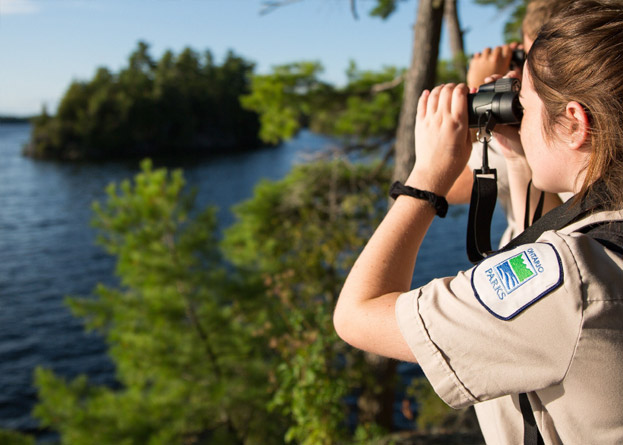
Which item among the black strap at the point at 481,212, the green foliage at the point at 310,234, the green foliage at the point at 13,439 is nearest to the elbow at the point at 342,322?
the black strap at the point at 481,212

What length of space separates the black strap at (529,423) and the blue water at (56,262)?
639 cm

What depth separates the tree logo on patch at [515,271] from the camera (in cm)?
77

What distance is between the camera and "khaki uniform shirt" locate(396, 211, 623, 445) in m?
0.73

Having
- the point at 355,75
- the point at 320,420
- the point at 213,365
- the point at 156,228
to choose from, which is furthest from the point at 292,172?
the point at 320,420

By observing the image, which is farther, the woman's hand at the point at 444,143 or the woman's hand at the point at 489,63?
the woman's hand at the point at 489,63

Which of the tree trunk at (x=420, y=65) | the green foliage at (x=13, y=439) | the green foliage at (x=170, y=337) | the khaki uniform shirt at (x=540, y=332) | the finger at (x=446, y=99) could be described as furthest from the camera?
the green foliage at (x=170, y=337)

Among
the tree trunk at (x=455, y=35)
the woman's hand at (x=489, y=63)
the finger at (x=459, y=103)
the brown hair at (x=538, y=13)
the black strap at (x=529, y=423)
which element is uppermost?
the tree trunk at (x=455, y=35)

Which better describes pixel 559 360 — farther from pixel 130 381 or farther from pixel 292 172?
pixel 292 172

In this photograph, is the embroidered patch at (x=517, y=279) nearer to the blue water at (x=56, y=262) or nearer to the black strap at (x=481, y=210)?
the black strap at (x=481, y=210)

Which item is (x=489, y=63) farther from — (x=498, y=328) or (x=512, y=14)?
(x=512, y=14)

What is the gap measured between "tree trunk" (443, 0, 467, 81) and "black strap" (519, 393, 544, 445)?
494 centimetres

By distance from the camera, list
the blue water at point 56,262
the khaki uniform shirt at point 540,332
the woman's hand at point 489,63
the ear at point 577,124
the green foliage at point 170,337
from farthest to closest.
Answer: the blue water at point 56,262, the green foliage at point 170,337, the woman's hand at point 489,63, the ear at point 577,124, the khaki uniform shirt at point 540,332

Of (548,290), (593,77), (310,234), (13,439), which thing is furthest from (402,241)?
(310,234)

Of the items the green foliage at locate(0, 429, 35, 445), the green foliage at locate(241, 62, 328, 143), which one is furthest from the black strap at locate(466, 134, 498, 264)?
the green foliage at locate(241, 62, 328, 143)
